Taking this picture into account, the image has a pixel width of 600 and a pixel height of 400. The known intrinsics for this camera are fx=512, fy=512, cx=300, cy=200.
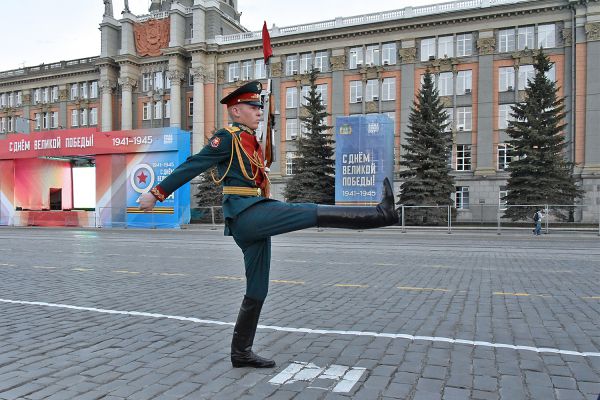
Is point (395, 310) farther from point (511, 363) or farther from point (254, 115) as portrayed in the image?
point (254, 115)

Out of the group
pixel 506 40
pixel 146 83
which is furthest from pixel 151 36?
pixel 506 40

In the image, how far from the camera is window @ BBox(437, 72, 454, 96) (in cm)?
4847

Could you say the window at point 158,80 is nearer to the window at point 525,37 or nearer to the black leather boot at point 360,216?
the window at point 525,37

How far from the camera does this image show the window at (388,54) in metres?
51.0

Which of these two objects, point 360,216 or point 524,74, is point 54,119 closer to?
point 524,74

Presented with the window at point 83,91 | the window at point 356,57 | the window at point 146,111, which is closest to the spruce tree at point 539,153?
the window at point 356,57

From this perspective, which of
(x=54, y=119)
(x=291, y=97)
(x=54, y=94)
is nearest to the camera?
(x=291, y=97)

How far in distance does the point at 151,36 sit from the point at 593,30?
158ft

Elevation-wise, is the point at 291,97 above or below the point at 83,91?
below

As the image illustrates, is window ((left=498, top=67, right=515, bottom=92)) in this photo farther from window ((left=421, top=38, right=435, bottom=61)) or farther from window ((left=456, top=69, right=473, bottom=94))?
window ((left=421, top=38, right=435, bottom=61))

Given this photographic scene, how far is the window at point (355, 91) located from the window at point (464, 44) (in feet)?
32.5

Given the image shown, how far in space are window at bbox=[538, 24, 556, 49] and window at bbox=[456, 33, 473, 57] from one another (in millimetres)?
5851

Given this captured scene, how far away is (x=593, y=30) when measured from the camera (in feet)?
141

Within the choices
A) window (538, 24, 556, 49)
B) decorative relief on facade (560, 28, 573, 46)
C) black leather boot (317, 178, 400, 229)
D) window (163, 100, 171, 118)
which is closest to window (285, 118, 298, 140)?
window (163, 100, 171, 118)
